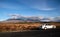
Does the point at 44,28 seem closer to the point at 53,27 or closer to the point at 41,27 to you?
the point at 41,27

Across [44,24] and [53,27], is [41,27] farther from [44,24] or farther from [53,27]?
[53,27]

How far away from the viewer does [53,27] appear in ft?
134

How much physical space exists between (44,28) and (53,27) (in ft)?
12.0

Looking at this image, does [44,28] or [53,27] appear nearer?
[44,28]

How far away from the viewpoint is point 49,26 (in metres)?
39.7

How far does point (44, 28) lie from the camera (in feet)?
126

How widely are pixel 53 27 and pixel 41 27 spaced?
4495mm

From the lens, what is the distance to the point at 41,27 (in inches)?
1497

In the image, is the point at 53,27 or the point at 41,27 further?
the point at 53,27

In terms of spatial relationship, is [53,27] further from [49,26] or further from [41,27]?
[41,27]

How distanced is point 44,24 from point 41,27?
1.86 meters

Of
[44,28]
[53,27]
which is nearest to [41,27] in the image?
[44,28]

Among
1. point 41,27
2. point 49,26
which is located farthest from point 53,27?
point 41,27
